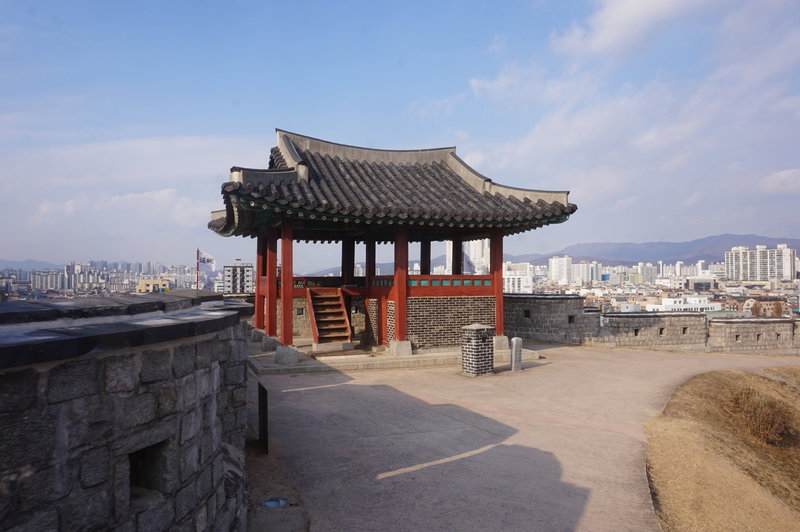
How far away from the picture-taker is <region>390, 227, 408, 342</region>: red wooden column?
12852mm

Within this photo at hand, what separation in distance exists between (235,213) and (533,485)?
9.98 meters

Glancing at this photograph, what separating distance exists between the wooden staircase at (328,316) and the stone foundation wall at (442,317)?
2071 mm

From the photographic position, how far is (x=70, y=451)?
225cm

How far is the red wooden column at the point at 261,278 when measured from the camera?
15703 mm

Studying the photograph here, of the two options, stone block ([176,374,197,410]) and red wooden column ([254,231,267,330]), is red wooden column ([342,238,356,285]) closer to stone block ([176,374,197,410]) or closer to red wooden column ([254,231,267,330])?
red wooden column ([254,231,267,330])

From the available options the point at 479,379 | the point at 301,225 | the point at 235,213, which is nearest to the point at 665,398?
the point at 479,379

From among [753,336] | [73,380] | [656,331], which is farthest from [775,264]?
[73,380]

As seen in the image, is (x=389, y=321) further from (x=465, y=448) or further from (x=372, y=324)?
(x=465, y=448)

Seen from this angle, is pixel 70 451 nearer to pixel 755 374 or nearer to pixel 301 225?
pixel 301 225

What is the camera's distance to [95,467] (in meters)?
2.38

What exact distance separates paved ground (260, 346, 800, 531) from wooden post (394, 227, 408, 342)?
1.81 metres

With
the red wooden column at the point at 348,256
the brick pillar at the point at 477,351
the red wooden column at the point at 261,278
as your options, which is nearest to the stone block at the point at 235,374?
the brick pillar at the point at 477,351

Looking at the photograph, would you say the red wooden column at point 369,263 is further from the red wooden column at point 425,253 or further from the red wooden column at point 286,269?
the red wooden column at point 286,269

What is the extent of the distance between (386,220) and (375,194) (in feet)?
4.68
